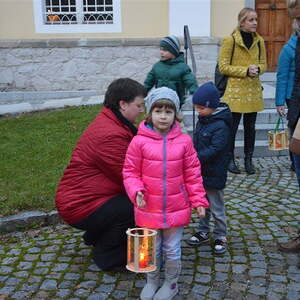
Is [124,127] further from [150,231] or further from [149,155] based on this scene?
[150,231]

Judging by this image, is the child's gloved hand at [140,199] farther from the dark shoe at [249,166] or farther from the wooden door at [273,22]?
the wooden door at [273,22]

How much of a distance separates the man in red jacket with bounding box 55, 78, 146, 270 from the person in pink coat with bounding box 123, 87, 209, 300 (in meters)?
0.37

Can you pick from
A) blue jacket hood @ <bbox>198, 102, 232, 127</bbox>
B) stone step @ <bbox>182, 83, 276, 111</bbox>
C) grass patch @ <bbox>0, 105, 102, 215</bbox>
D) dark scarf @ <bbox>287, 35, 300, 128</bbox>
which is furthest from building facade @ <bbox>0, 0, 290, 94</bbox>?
blue jacket hood @ <bbox>198, 102, 232, 127</bbox>

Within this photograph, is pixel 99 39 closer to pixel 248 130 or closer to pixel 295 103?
pixel 248 130

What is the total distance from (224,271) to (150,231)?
907mm

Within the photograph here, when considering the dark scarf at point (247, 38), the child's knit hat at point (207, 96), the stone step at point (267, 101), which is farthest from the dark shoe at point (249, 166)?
the child's knit hat at point (207, 96)

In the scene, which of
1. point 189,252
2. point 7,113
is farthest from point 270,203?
point 7,113

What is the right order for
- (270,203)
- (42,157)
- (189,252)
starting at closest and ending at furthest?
(189,252) < (270,203) < (42,157)

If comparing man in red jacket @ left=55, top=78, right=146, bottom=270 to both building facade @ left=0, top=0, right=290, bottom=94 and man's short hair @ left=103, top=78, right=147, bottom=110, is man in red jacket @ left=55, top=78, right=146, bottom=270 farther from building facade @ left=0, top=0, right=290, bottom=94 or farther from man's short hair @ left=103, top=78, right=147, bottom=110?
building facade @ left=0, top=0, right=290, bottom=94

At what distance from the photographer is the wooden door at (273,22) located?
393 inches

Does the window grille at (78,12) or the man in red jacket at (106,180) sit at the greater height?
the window grille at (78,12)

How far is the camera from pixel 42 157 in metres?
6.02

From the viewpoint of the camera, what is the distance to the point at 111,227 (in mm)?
3426

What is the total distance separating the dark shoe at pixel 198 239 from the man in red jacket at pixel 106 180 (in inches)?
24.2
